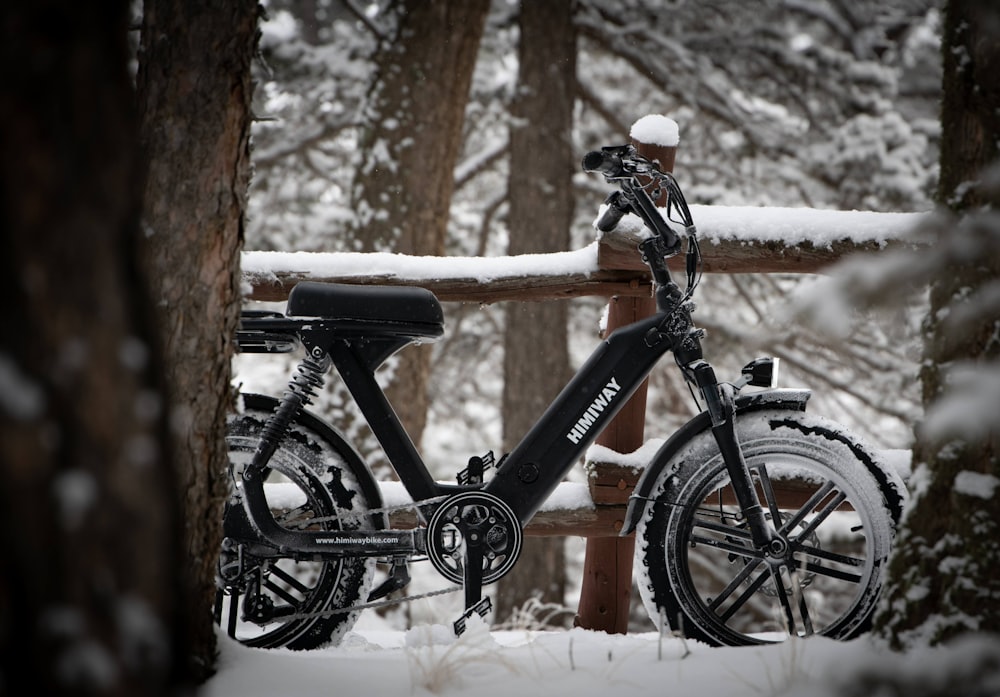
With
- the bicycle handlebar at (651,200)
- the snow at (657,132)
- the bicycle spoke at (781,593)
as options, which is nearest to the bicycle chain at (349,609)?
the bicycle spoke at (781,593)

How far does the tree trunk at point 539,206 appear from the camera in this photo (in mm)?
6723

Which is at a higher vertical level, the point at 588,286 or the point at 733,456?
the point at 588,286

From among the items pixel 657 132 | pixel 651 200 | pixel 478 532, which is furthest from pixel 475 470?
pixel 657 132

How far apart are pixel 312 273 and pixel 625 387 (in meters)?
1.54

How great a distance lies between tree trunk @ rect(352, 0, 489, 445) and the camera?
17.2 ft

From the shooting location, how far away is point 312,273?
3.34 metres

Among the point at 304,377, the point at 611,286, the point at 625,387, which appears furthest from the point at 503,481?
the point at 611,286

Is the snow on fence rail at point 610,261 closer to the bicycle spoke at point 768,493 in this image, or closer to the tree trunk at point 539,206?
the bicycle spoke at point 768,493

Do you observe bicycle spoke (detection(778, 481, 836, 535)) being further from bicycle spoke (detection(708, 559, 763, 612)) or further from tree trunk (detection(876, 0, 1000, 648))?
tree trunk (detection(876, 0, 1000, 648))

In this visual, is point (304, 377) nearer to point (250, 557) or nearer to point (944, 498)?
point (250, 557)

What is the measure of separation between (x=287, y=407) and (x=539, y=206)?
4.62 metres

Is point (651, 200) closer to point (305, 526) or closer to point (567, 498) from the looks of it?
point (567, 498)

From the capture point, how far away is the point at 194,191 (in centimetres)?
188

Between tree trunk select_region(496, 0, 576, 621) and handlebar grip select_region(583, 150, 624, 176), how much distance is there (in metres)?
4.22
